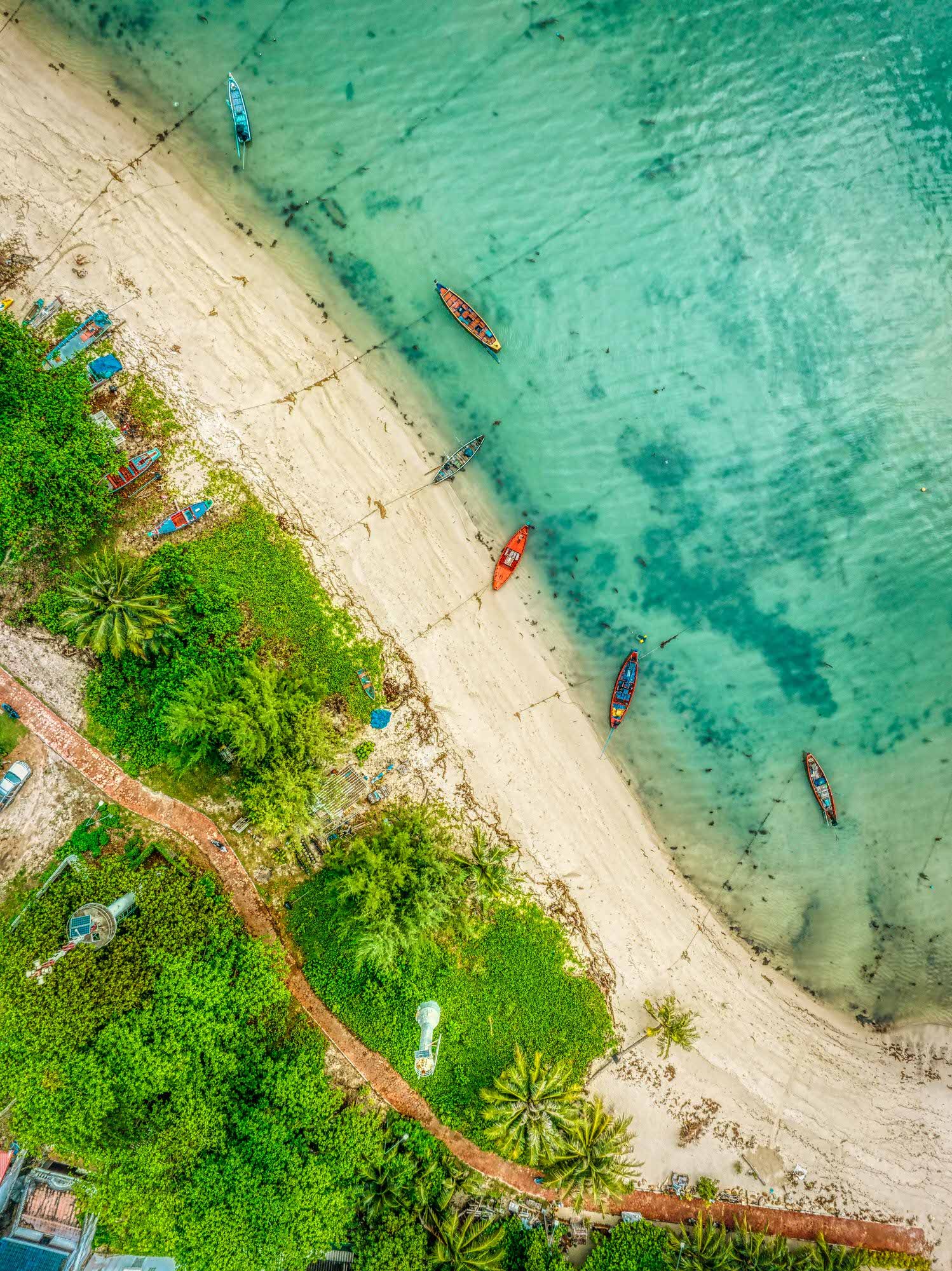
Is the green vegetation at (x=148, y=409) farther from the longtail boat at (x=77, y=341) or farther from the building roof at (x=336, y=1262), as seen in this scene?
the building roof at (x=336, y=1262)

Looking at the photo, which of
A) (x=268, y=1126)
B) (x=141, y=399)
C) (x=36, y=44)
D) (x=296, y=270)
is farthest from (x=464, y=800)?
(x=36, y=44)

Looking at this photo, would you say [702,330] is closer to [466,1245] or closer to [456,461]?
[456,461]

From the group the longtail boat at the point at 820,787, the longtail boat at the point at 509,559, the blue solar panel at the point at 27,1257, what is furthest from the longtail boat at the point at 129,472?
the longtail boat at the point at 820,787

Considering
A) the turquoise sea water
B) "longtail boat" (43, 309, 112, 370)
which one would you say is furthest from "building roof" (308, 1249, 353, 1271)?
"longtail boat" (43, 309, 112, 370)

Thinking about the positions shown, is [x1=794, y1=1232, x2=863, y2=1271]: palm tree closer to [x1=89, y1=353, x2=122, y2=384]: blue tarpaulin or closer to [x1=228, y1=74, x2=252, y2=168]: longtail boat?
[x1=89, y1=353, x2=122, y2=384]: blue tarpaulin

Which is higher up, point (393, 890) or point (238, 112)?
point (238, 112)

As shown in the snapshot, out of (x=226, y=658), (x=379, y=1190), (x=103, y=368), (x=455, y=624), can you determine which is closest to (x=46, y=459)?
(x=103, y=368)

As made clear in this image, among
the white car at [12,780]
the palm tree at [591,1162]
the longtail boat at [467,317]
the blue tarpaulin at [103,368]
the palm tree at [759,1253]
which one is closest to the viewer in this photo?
the palm tree at [591,1162]
